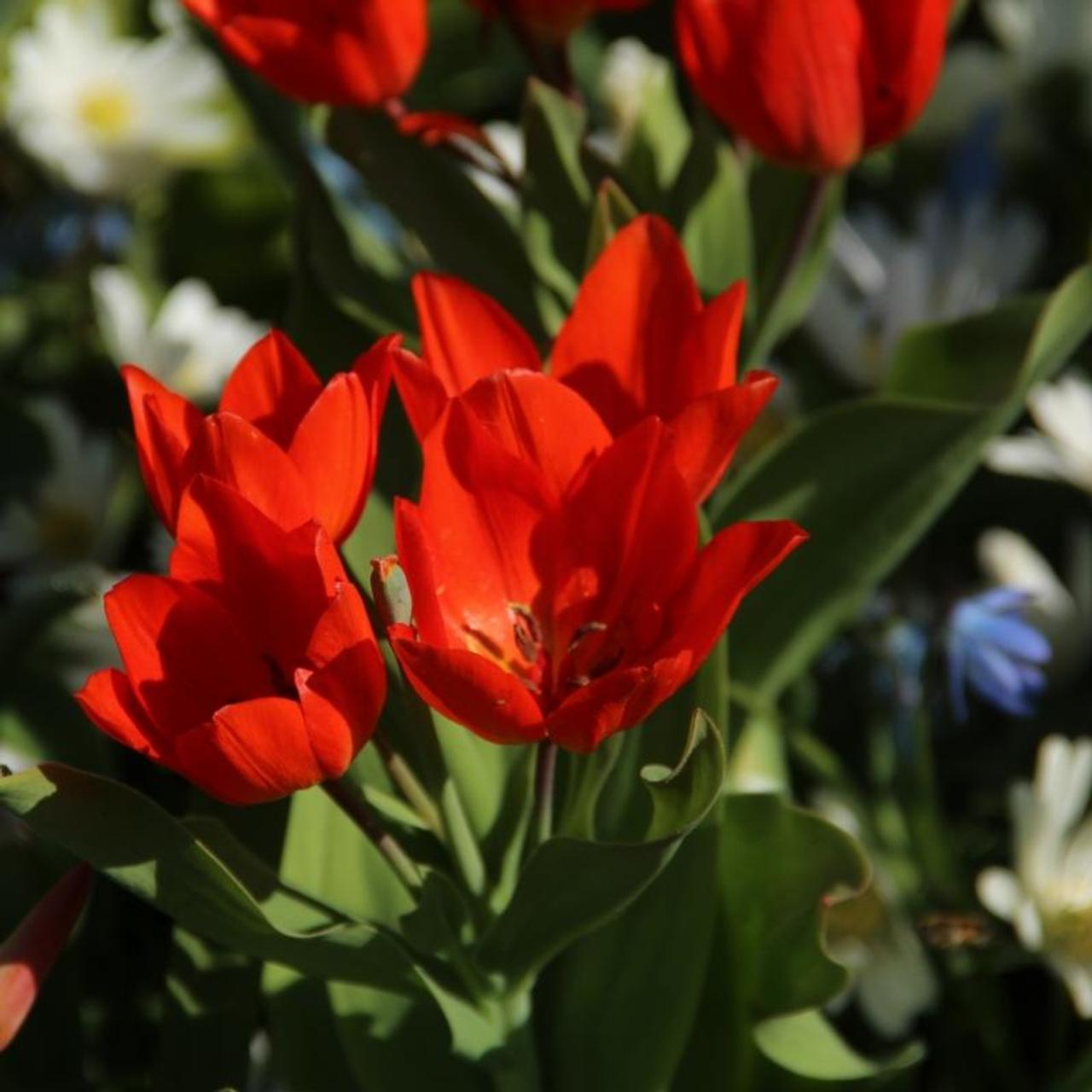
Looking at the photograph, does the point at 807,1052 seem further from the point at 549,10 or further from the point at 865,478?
the point at 549,10

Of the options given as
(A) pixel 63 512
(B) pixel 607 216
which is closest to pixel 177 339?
(A) pixel 63 512

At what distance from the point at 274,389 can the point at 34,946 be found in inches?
6.3

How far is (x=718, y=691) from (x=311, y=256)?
0.89 feet

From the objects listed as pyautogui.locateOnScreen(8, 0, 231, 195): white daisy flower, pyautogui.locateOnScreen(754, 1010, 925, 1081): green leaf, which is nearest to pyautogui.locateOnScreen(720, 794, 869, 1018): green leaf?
pyautogui.locateOnScreen(754, 1010, 925, 1081): green leaf

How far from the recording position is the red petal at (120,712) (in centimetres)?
44

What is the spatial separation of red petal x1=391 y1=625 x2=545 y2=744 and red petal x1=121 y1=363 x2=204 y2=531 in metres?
0.08

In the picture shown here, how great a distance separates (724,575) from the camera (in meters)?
0.45

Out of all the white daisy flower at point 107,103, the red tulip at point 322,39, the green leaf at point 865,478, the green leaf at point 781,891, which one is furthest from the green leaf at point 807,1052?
the white daisy flower at point 107,103

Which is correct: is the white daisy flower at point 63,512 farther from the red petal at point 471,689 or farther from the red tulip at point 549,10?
the red petal at point 471,689

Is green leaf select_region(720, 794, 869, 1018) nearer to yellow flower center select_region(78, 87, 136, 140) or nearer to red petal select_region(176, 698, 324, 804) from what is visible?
red petal select_region(176, 698, 324, 804)

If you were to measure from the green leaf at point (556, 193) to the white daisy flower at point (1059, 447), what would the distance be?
0.77 ft

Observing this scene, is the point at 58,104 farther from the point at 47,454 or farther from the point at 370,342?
the point at 370,342

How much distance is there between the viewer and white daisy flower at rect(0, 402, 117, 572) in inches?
38.1

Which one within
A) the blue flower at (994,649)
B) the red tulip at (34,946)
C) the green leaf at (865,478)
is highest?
the red tulip at (34,946)
